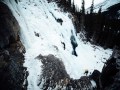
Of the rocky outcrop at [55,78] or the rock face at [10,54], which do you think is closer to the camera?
the rock face at [10,54]

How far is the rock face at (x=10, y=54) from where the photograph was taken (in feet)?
36.2

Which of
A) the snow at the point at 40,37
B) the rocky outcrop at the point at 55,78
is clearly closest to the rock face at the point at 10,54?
the snow at the point at 40,37

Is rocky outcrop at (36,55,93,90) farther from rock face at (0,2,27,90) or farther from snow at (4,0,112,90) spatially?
rock face at (0,2,27,90)

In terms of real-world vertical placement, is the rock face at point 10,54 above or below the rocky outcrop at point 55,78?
above

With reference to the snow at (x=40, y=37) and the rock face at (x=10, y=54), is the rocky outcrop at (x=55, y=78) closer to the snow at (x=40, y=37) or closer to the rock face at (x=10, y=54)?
the snow at (x=40, y=37)

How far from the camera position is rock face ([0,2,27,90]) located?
434 inches

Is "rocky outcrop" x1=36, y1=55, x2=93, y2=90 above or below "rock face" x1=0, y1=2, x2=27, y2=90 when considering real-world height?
below

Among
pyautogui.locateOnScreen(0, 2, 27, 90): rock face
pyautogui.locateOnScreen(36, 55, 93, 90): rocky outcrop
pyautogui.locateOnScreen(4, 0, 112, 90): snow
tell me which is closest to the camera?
pyautogui.locateOnScreen(0, 2, 27, 90): rock face

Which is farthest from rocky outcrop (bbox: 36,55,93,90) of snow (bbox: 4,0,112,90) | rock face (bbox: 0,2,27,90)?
rock face (bbox: 0,2,27,90)

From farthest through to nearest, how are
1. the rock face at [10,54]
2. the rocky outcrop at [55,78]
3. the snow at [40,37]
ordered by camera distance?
the snow at [40,37] < the rocky outcrop at [55,78] < the rock face at [10,54]

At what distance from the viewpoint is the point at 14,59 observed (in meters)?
12.6

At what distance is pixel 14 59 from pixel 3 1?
5925mm

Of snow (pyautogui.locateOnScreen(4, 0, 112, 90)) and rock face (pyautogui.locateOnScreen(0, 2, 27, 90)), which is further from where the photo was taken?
snow (pyautogui.locateOnScreen(4, 0, 112, 90))

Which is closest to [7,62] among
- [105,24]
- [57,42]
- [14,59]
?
[14,59]
